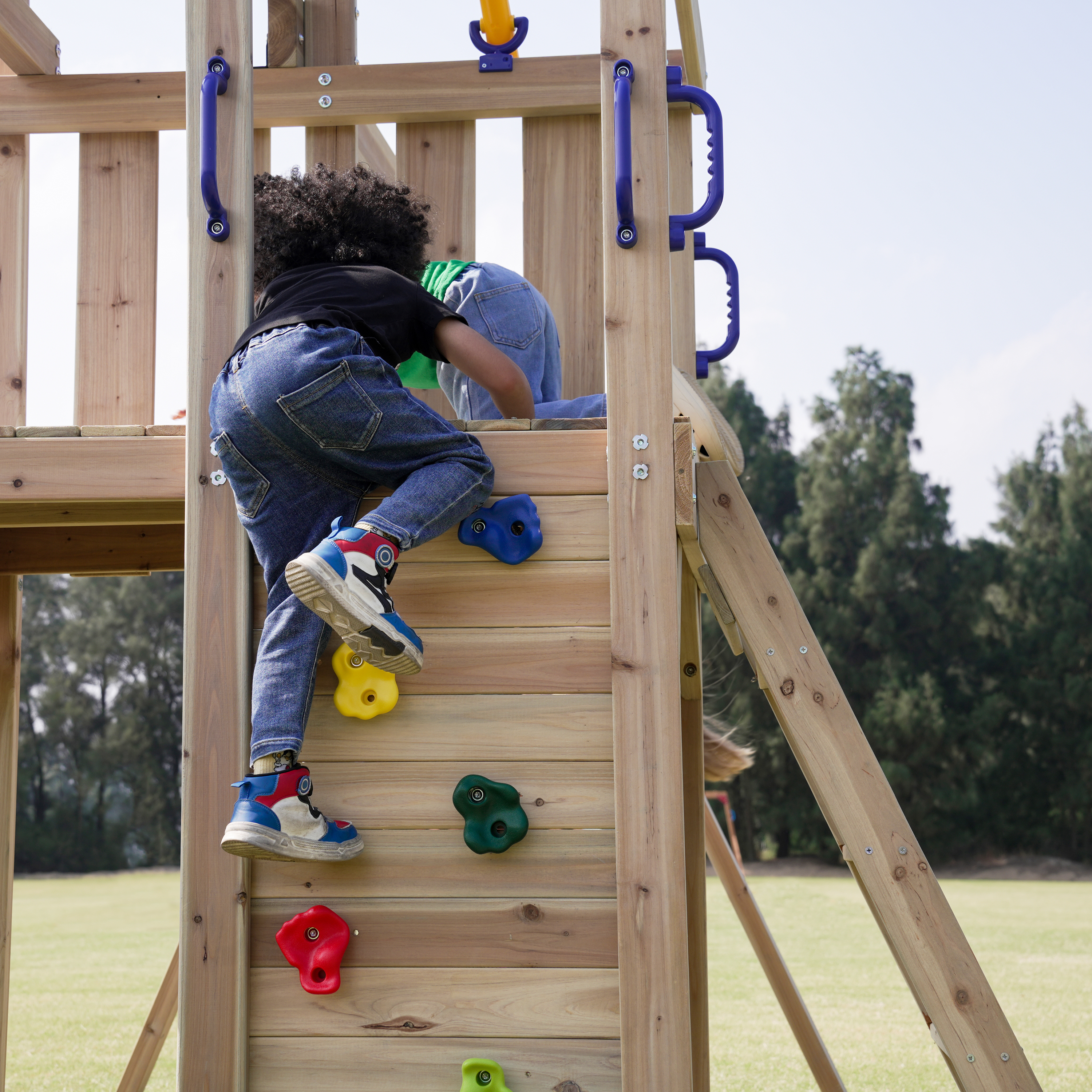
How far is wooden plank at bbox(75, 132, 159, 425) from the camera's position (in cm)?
322

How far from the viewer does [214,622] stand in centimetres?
221

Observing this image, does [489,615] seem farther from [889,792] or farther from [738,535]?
[889,792]

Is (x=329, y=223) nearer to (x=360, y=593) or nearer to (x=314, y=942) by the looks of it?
(x=360, y=593)

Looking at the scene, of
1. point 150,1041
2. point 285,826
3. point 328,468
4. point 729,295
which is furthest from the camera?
point 150,1041

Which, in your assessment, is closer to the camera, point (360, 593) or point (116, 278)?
point (360, 593)

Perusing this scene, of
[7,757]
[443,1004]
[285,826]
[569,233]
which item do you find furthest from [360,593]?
[7,757]

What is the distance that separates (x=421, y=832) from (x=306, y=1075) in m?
0.47

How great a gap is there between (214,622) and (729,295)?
1520mm

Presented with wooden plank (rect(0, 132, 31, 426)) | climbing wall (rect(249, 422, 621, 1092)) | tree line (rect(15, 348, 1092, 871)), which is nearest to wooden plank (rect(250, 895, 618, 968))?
climbing wall (rect(249, 422, 621, 1092))

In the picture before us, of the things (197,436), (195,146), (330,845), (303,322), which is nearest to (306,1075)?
(330,845)

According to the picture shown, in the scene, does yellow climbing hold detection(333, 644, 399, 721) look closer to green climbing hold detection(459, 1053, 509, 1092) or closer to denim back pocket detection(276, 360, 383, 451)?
denim back pocket detection(276, 360, 383, 451)

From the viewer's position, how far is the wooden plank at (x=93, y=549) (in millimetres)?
3980

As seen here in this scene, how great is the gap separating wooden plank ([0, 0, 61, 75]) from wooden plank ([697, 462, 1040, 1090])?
2.31 meters

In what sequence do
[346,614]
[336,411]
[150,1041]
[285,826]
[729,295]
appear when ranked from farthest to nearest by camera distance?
[150,1041] < [729,295] < [336,411] < [285,826] < [346,614]
